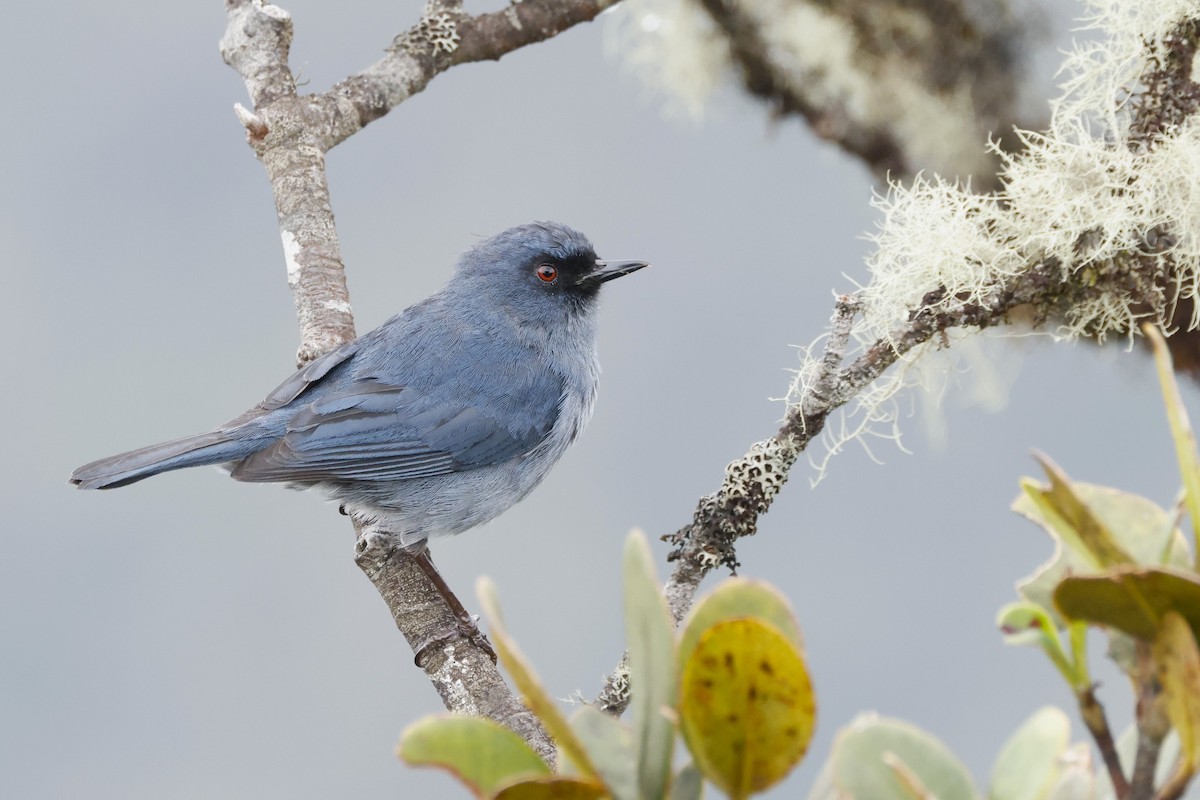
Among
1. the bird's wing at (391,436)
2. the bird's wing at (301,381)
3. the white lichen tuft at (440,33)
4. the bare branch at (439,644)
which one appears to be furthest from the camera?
the white lichen tuft at (440,33)

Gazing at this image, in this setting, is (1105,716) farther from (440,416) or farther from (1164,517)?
(440,416)

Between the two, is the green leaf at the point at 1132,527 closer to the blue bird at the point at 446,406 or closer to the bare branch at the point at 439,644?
the bare branch at the point at 439,644

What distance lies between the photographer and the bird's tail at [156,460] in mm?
2338

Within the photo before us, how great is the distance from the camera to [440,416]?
2.62m

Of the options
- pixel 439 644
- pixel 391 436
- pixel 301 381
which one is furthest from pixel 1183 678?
pixel 301 381

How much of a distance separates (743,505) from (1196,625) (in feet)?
4.06

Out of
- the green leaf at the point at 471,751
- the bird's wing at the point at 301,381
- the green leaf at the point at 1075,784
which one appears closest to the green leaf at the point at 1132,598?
the green leaf at the point at 1075,784

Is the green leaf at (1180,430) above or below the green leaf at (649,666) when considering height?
below

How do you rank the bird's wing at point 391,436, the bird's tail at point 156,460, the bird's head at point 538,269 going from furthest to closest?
1. the bird's head at point 538,269
2. the bird's wing at point 391,436
3. the bird's tail at point 156,460

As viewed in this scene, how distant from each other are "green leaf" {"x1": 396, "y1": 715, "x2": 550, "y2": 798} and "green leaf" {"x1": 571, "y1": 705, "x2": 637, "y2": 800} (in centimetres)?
4

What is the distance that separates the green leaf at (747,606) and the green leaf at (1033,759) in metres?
0.17

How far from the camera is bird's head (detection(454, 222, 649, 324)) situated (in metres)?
2.79

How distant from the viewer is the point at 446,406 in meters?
2.63

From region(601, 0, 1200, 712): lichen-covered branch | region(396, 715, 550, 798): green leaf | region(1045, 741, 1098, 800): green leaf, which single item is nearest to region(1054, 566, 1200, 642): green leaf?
region(1045, 741, 1098, 800): green leaf
